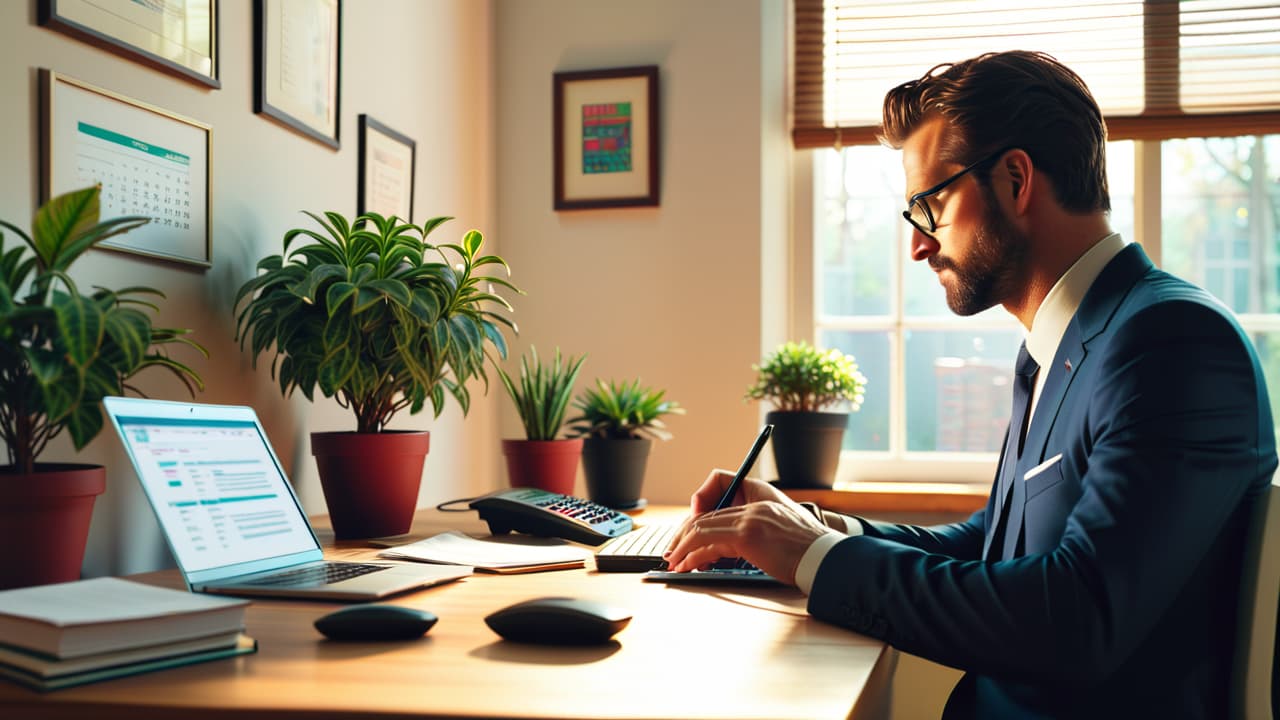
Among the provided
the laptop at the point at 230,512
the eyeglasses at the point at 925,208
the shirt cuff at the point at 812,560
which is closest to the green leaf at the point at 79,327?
the laptop at the point at 230,512

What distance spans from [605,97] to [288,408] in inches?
55.4

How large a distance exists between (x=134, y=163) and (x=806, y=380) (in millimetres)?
1646

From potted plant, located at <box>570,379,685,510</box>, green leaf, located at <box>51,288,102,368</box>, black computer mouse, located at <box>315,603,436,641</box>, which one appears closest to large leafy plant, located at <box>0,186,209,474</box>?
green leaf, located at <box>51,288,102,368</box>

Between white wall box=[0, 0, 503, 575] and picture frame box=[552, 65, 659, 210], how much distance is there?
0.71ft

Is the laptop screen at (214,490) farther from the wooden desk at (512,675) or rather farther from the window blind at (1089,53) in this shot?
the window blind at (1089,53)

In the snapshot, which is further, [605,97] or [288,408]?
[605,97]

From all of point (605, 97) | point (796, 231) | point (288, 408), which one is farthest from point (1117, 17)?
point (288, 408)

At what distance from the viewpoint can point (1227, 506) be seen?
1.02 metres

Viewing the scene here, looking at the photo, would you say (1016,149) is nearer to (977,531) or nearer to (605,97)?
(977,531)

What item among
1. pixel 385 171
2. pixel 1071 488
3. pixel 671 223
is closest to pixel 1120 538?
pixel 1071 488

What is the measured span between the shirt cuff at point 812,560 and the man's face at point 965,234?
484 millimetres

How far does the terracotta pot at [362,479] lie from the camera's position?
166 cm

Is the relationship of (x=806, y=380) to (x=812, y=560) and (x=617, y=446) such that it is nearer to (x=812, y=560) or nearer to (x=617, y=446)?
(x=617, y=446)

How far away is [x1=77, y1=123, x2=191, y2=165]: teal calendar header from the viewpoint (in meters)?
1.38
